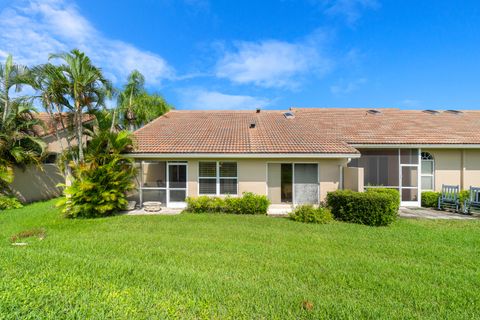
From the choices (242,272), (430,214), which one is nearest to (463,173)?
(430,214)

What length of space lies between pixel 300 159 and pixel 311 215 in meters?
3.28

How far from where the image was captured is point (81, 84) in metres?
10.4

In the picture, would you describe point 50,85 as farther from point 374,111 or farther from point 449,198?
point 374,111

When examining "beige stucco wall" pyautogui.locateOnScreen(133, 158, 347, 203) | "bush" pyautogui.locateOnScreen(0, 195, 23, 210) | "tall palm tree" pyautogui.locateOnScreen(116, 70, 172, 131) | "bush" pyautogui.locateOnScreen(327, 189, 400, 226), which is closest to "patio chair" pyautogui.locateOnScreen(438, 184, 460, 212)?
"bush" pyautogui.locateOnScreen(327, 189, 400, 226)

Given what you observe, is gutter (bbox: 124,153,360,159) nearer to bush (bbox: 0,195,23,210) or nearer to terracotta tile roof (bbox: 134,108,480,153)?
terracotta tile roof (bbox: 134,108,480,153)

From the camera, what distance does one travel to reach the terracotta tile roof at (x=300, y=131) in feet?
39.5

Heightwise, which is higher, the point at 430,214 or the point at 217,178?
the point at 217,178

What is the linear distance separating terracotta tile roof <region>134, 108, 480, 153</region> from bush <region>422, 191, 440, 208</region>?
9.00ft

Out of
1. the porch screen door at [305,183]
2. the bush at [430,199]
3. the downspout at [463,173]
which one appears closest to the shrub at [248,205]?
the porch screen door at [305,183]

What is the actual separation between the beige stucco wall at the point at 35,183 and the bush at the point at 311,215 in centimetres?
1389

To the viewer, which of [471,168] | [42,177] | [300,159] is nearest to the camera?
[300,159]

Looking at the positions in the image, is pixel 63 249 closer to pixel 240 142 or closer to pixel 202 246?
pixel 202 246

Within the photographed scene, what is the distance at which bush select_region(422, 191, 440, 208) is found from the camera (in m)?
12.7

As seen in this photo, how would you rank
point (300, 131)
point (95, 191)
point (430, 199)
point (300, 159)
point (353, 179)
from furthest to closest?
point (300, 131), point (430, 199), point (300, 159), point (353, 179), point (95, 191)
